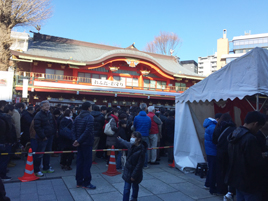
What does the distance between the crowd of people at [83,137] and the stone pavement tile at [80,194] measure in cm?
14

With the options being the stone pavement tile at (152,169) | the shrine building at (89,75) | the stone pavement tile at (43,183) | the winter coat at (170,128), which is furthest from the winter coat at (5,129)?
the shrine building at (89,75)

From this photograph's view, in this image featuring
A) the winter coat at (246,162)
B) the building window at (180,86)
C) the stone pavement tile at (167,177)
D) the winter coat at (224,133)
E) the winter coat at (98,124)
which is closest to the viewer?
the winter coat at (246,162)

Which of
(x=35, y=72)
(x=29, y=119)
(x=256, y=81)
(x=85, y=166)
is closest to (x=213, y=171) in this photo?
(x=256, y=81)

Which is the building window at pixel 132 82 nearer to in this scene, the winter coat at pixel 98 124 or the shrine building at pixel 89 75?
the shrine building at pixel 89 75

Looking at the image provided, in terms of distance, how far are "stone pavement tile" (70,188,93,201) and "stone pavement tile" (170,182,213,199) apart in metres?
2.09

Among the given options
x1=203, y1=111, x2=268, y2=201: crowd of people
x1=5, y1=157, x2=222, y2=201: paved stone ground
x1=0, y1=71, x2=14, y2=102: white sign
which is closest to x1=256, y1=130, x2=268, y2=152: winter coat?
x1=203, y1=111, x2=268, y2=201: crowd of people

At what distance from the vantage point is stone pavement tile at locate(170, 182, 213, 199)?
4.26 metres

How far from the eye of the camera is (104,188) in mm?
4438

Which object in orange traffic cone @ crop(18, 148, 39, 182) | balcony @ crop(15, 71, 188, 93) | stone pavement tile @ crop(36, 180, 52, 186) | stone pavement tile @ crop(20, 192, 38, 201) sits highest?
balcony @ crop(15, 71, 188, 93)

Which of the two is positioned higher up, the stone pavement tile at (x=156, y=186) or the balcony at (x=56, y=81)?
the balcony at (x=56, y=81)

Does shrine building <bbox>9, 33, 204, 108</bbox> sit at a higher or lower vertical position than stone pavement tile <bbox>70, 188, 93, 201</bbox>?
higher

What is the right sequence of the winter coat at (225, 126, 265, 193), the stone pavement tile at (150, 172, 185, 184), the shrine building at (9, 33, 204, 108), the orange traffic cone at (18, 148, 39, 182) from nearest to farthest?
the winter coat at (225, 126, 265, 193) → the orange traffic cone at (18, 148, 39, 182) → the stone pavement tile at (150, 172, 185, 184) → the shrine building at (9, 33, 204, 108)

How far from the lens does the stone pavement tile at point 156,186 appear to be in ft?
14.5

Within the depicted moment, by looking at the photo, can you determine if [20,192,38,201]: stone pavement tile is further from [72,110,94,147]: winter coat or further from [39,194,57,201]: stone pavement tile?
[72,110,94,147]: winter coat
